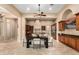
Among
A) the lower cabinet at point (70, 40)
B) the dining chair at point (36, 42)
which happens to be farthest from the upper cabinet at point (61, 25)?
the dining chair at point (36, 42)

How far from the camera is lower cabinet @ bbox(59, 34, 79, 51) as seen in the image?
7.49m

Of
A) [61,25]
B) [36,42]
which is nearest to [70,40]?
[36,42]

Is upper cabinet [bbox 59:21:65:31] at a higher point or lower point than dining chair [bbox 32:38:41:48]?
higher

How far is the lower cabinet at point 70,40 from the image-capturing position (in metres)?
7.49

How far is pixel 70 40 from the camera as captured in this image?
8.74 metres

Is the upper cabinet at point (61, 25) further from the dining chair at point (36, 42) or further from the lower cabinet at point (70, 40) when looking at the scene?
the dining chair at point (36, 42)

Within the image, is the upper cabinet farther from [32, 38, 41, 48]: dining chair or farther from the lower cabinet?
[32, 38, 41, 48]: dining chair

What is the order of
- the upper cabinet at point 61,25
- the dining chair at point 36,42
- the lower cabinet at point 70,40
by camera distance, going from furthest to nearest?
the upper cabinet at point 61,25, the dining chair at point 36,42, the lower cabinet at point 70,40

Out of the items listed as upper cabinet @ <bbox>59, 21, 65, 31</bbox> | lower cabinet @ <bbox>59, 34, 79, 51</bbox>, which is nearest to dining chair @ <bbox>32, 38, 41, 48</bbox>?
lower cabinet @ <bbox>59, 34, 79, 51</bbox>
